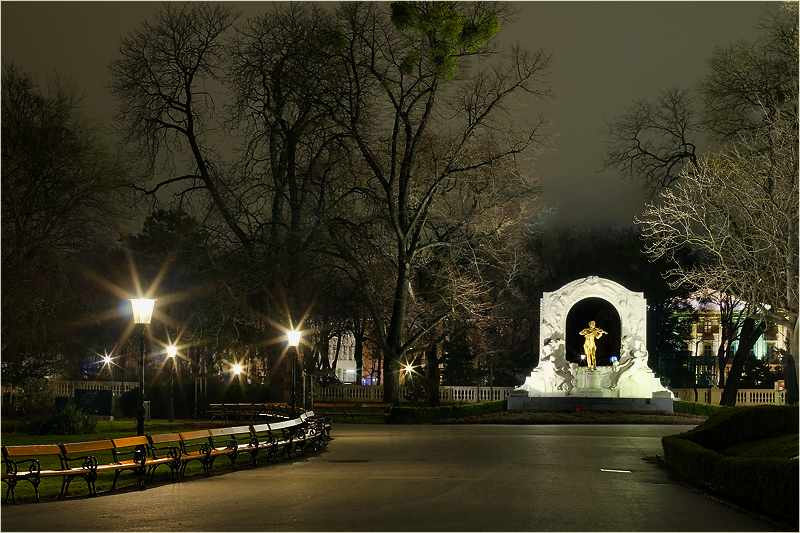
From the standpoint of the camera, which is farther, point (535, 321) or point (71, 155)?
point (535, 321)

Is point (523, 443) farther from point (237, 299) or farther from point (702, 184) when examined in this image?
point (237, 299)

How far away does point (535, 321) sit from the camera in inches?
2429

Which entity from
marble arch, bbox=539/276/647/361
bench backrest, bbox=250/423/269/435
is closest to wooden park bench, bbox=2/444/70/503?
bench backrest, bbox=250/423/269/435

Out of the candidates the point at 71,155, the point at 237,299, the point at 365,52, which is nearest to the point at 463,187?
the point at 365,52

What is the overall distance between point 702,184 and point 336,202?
659 inches

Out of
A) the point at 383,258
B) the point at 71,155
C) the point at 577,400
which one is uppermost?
the point at 71,155

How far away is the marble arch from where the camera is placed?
46062 mm

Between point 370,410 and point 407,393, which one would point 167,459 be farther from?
point 407,393

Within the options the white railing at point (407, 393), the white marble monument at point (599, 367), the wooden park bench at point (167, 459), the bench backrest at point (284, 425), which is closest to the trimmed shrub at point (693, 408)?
the white marble monument at point (599, 367)

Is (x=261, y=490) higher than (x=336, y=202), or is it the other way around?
(x=336, y=202)

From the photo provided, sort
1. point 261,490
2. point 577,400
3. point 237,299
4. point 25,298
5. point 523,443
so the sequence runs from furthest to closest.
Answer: point 577,400
point 237,299
point 25,298
point 523,443
point 261,490

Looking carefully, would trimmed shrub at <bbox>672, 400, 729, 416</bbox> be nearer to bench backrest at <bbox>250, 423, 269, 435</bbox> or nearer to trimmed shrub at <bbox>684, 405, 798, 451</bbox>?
trimmed shrub at <bbox>684, 405, 798, 451</bbox>

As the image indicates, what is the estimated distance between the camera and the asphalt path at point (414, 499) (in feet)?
42.0

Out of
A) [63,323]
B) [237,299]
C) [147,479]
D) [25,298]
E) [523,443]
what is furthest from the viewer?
[63,323]
